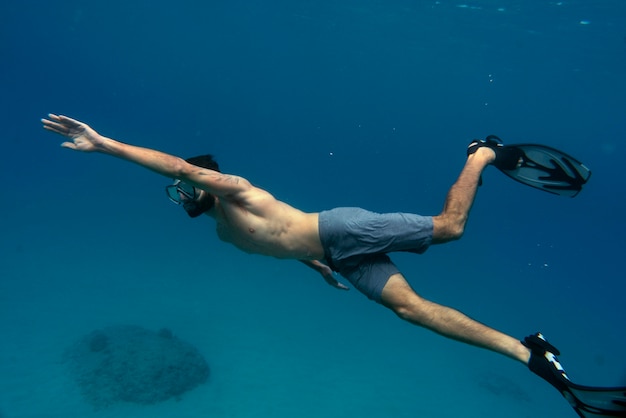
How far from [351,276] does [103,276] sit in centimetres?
1709

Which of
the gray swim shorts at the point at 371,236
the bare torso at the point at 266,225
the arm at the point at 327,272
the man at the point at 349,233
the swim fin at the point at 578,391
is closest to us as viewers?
the swim fin at the point at 578,391

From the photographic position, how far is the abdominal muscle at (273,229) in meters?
4.52

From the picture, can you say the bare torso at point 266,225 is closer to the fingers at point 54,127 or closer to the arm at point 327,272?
the arm at point 327,272

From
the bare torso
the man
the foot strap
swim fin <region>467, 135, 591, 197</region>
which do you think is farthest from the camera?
swim fin <region>467, 135, 591, 197</region>

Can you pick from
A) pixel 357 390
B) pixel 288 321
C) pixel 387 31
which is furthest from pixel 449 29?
pixel 357 390

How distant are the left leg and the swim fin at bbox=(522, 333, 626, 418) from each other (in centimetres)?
11

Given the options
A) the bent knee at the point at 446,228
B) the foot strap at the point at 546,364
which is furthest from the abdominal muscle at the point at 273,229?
the foot strap at the point at 546,364

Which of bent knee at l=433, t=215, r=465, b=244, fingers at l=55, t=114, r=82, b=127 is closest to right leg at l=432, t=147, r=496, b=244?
bent knee at l=433, t=215, r=465, b=244

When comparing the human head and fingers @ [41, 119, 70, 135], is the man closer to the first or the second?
the human head

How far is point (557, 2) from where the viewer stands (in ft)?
68.6

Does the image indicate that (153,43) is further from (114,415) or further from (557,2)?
(114,415)

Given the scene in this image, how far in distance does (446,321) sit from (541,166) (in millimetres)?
2790

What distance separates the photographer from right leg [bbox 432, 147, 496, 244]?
15.5 feet

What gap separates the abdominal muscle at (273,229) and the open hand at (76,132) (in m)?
1.35
